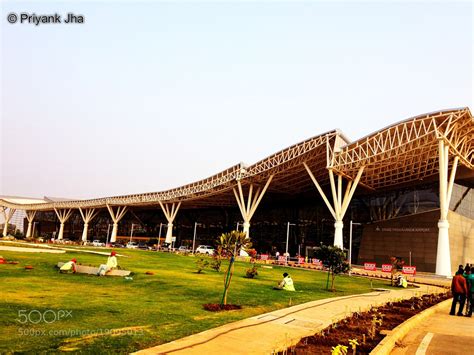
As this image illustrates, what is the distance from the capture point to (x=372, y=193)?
6619 centimetres

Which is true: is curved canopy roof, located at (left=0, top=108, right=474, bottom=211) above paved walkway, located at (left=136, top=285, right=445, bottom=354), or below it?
above

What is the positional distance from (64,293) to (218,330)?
688 cm

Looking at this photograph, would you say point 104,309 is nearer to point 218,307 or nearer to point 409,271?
point 218,307

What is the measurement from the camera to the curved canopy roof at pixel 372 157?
134 ft

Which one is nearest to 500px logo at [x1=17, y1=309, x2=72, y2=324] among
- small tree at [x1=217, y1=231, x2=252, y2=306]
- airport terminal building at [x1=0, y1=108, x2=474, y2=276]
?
small tree at [x1=217, y1=231, x2=252, y2=306]

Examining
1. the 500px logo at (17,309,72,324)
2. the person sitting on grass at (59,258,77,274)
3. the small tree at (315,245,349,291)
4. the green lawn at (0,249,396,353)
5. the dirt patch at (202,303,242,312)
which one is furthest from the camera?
the small tree at (315,245,349,291)

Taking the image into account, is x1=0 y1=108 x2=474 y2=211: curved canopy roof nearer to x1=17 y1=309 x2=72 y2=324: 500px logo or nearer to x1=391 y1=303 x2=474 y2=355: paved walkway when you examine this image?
x1=391 y1=303 x2=474 y2=355: paved walkway

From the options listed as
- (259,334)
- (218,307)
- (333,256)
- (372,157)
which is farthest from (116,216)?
(259,334)

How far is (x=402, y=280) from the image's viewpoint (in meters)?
29.1

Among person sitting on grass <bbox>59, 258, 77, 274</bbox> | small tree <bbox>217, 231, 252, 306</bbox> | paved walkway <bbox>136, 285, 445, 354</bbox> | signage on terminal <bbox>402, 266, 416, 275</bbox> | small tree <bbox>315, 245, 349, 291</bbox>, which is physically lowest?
signage on terminal <bbox>402, 266, 416, 275</bbox>

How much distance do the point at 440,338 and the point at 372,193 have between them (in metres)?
58.5

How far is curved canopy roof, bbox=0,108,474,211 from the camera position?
134 feet

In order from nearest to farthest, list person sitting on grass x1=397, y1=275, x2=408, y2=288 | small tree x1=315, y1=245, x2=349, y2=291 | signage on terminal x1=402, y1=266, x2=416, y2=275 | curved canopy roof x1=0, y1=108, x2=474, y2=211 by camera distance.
Result: 1. small tree x1=315, y1=245, x2=349, y2=291
2. person sitting on grass x1=397, y1=275, x2=408, y2=288
3. curved canopy roof x1=0, y1=108, x2=474, y2=211
4. signage on terminal x1=402, y1=266, x2=416, y2=275

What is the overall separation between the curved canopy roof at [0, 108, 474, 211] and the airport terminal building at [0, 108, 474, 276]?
0.44 ft
